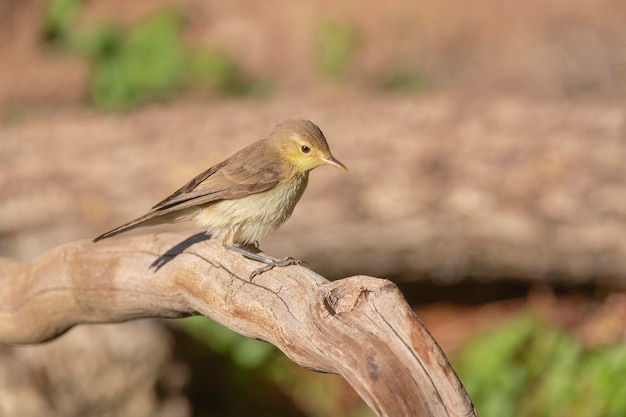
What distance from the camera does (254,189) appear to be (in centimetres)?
482

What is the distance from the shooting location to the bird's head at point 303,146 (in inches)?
194

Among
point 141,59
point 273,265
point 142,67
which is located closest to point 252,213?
point 273,265

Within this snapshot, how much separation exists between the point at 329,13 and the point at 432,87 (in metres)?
2.37

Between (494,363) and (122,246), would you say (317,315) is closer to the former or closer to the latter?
(122,246)

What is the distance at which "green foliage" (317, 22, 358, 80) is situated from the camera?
1243 centimetres

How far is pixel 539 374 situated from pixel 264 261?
340cm

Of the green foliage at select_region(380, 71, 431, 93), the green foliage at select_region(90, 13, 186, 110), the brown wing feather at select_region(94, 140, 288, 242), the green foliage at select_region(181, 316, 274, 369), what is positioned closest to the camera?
the brown wing feather at select_region(94, 140, 288, 242)

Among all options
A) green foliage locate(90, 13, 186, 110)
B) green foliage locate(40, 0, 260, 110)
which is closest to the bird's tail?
green foliage locate(90, 13, 186, 110)

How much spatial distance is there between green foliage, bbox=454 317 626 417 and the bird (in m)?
2.77

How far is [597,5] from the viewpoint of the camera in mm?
12688

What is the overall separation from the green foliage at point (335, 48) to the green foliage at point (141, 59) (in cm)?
96

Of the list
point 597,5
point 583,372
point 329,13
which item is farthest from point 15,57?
point 583,372

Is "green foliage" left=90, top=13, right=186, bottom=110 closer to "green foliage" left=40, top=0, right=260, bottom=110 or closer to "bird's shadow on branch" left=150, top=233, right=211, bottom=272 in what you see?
"green foliage" left=40, top=0, right=260, bottom=110

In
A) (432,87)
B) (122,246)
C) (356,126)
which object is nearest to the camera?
(122,246)
